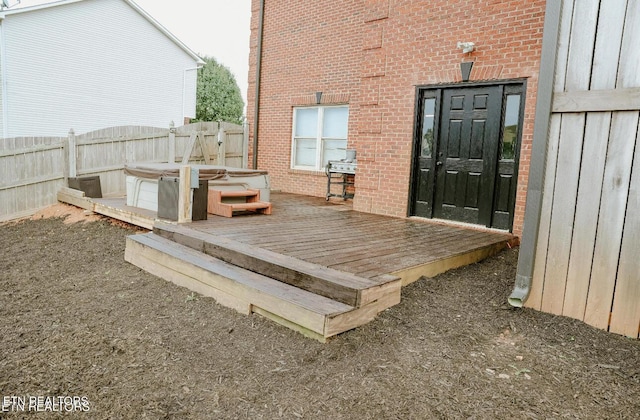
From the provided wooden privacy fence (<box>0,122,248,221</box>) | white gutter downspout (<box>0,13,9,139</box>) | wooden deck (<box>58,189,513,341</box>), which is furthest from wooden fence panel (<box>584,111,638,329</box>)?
white gutter downspout (<box>0,13,9,139</box>)

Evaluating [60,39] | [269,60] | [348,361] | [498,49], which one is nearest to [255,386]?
[348,361]

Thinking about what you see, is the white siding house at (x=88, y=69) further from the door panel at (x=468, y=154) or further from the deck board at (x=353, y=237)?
the door panel at (x=468, y=154)

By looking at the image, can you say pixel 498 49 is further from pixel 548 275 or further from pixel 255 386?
pixel 255 386

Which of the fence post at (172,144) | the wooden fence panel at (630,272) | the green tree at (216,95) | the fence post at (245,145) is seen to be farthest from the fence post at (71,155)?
the green tree at (216,95)

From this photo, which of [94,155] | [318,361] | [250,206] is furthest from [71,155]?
[318,361]

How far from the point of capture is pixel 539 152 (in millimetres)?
3223

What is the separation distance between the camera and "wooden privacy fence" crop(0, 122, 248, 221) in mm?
8016

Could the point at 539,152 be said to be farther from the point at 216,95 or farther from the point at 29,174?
the point at 216,95

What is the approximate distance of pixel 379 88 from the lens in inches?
270

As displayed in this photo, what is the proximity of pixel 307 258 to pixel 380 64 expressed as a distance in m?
4.20

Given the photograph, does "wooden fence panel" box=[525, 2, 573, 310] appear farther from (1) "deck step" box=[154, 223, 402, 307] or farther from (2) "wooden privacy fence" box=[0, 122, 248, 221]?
(2) "wooden privacy fence" box=[0, 122, 248, 221]

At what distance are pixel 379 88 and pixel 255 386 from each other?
5413 mm

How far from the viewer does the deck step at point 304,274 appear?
299 cm

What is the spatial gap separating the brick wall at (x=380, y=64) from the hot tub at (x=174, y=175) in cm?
169
